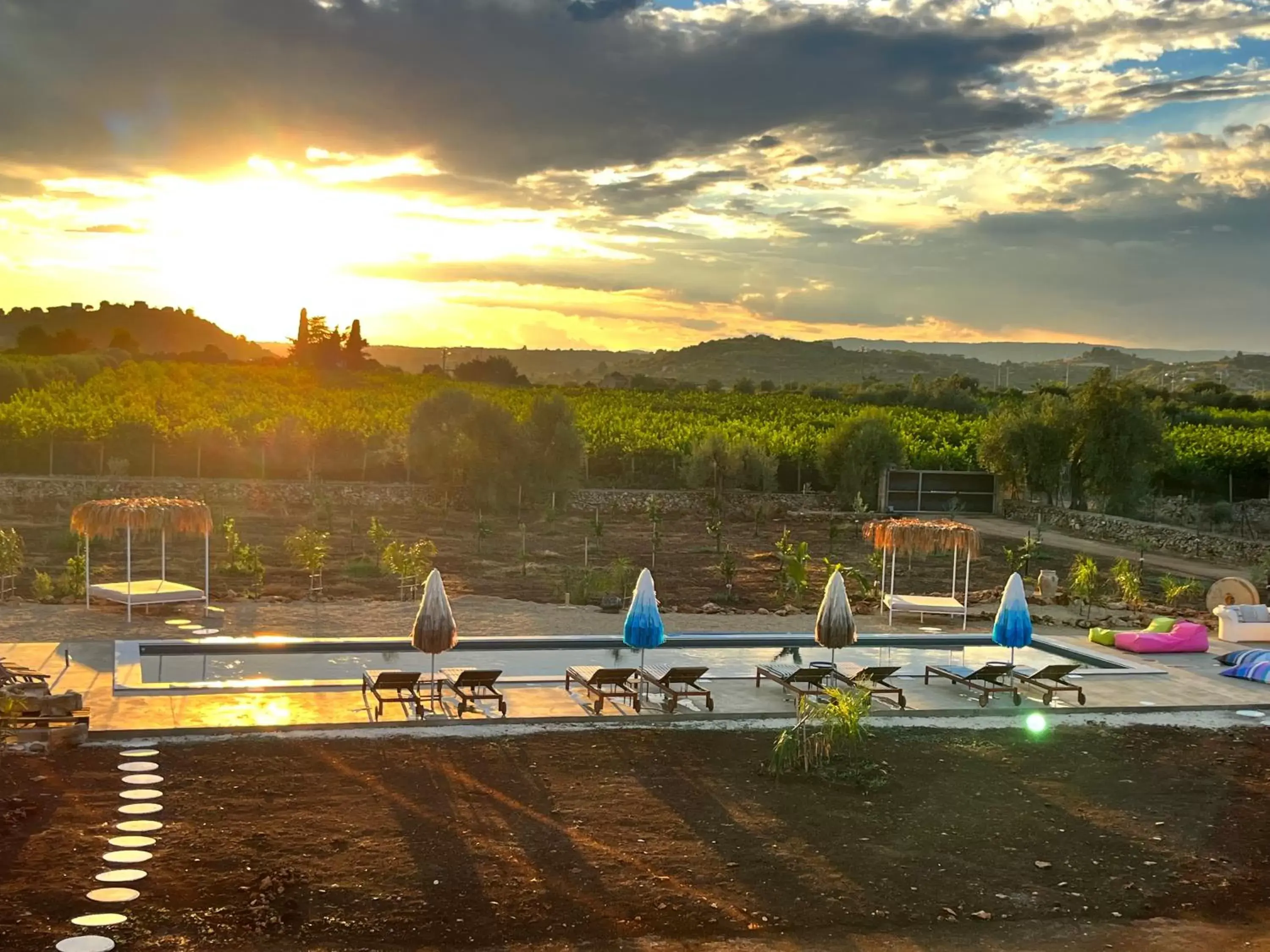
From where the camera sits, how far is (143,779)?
9688 mm

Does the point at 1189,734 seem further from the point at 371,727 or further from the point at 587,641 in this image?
the point at 371,727

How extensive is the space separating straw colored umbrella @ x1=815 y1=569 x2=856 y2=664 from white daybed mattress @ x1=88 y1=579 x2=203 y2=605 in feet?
30.5

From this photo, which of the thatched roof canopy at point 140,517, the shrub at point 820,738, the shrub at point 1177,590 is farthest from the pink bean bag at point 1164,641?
the thatched roof canopy at point 140,517

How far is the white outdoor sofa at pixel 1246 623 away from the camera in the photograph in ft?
59.0

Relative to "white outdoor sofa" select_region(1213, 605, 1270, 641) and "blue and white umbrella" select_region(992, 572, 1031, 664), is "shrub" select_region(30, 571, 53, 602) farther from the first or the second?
"white outdoor sofa" select_region(1213, 605, 1270, 641)

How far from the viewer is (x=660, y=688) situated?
13172 mm

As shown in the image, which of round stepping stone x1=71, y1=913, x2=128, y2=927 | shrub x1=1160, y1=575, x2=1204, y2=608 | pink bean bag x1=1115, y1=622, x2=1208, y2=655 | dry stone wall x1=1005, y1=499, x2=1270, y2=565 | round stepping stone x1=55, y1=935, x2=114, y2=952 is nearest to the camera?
round stepping stone x1=55, y1=935, x2=114, y2=952

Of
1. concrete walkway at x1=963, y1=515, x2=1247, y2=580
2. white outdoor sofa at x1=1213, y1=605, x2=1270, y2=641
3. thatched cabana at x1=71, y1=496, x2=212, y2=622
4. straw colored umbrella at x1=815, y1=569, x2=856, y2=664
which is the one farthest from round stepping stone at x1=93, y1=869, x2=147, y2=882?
concrete walkway at x1=963, y1=515, x2=1247, y2=580

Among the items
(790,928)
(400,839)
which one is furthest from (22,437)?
(790,928)

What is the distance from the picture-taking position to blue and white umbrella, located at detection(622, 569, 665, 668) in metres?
12.8

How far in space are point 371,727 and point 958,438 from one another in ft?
129

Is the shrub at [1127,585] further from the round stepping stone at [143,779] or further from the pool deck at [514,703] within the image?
the round stepping stone at [143,779]

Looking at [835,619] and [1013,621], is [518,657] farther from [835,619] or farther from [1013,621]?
[1013,621]

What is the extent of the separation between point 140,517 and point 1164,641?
15.0m
